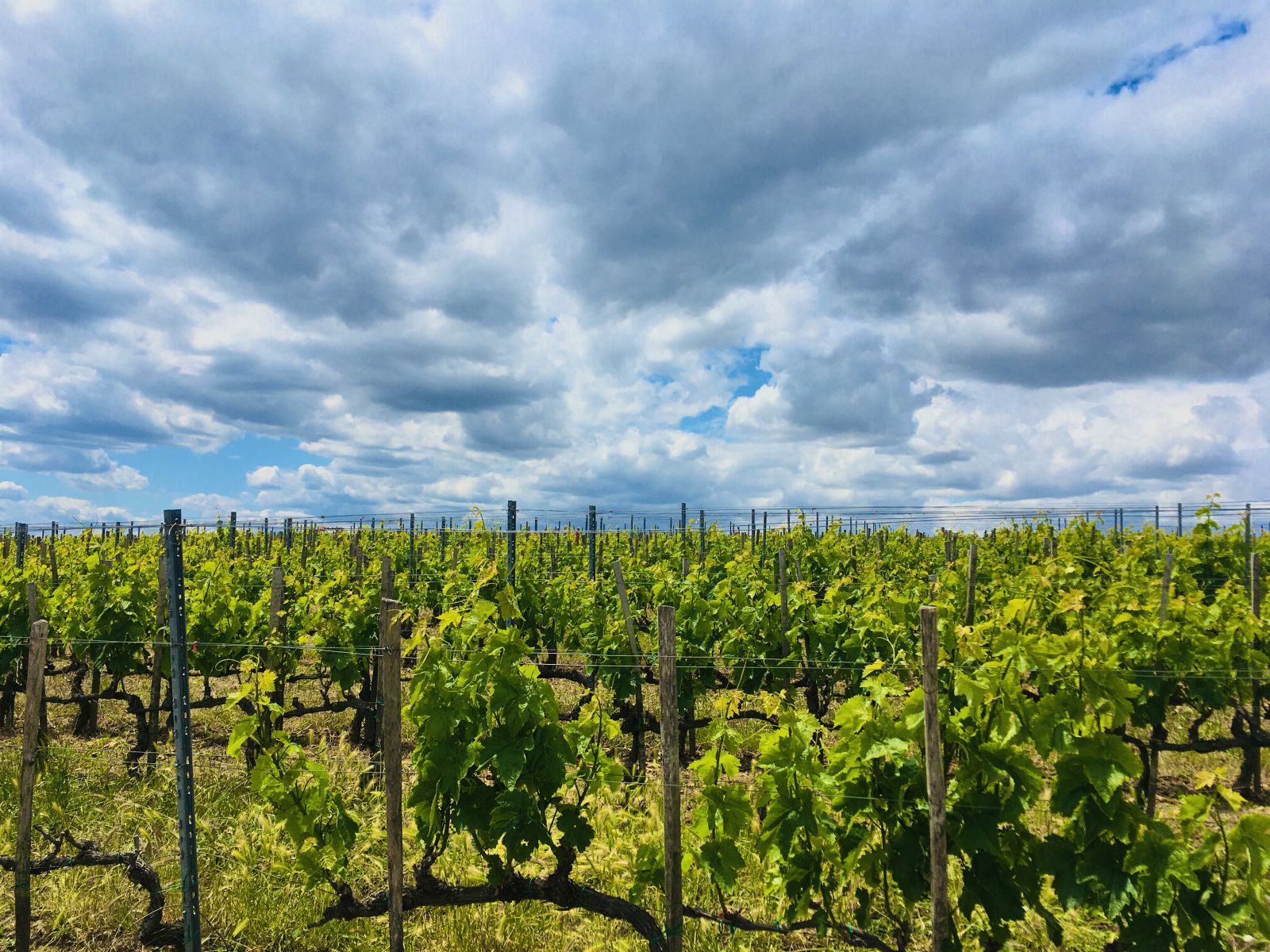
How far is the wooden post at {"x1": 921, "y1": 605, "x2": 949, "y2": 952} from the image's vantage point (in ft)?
10.9

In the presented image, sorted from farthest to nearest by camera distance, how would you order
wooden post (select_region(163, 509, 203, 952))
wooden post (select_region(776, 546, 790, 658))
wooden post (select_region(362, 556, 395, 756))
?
wooden post (select_region(776, 546, 790, 658)), wooden post (select_region(362, 556, 395, 756)), wooden post (select_region(163, 509, 203, 952))

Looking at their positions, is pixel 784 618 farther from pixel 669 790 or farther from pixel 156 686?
pixel 156 686

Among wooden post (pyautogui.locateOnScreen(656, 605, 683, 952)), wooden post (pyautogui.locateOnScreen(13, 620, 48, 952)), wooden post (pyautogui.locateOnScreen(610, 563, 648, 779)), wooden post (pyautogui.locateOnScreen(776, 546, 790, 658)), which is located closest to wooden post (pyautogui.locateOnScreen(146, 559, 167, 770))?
wooden post (pyautogui.locateOnScreen(13, 620, 48, 952))

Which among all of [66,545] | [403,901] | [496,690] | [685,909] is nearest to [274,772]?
[403,901]

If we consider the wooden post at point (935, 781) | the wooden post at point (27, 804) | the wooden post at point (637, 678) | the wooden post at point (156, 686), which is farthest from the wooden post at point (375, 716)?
the wooden post at point (935, 781)

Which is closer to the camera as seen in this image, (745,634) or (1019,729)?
(1019,729)

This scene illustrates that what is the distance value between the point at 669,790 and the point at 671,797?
1.4 inches

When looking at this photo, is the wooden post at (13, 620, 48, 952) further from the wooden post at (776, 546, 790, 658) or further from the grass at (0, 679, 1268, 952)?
the wooden post at (776, 546, 790, 658)

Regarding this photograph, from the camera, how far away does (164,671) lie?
9.71m

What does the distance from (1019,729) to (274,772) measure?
3.66 metres

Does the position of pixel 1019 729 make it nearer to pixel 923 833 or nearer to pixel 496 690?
pixel 923 833

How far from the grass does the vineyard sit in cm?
2

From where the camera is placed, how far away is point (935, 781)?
3318mm

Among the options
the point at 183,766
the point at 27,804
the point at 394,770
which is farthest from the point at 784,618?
the point at 27,804
